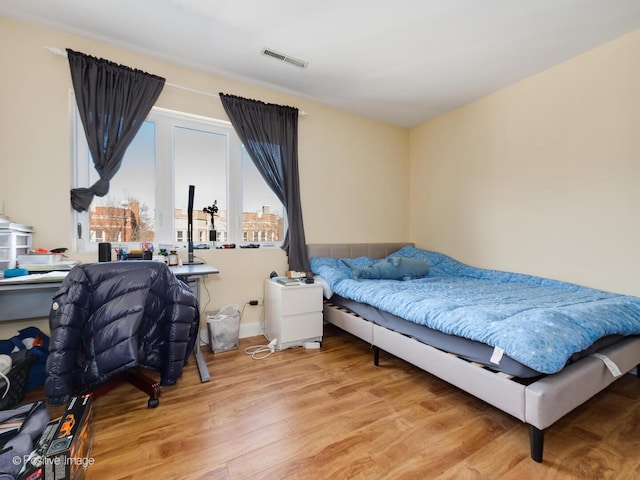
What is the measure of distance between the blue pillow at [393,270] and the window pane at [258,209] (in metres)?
1.02

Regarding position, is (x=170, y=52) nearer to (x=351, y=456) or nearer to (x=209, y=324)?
(x=209, y=324)

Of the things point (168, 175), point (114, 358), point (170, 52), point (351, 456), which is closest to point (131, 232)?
point (168, 175)

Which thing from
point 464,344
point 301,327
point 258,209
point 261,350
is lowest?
point 261,350

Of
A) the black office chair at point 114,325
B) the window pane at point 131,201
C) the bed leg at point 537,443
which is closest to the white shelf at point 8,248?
the window pane at point 131,201

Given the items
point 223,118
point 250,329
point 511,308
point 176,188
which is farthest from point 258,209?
point 511,308

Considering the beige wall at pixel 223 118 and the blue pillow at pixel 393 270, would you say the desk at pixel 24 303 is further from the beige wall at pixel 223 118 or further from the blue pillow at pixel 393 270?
the blue pillow at pixel 393 270

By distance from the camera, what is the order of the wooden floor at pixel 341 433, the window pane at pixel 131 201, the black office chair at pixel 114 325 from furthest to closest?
the window pane at pixel 131 201 < the black office chair at pixel 114 325 < the wooden floor at pixel 341 433

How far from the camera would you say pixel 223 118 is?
9.27 ft

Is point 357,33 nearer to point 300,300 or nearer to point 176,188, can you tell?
point 176,188

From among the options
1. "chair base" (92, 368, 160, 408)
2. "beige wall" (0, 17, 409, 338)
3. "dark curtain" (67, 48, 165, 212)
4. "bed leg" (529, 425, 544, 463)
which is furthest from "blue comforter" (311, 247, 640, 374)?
"dark curtain" (67, 48, 165, 212)

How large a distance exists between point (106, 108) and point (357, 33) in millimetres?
2156

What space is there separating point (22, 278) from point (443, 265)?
378 cm

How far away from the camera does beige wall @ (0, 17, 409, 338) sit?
205cm

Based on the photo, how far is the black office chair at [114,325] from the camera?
55.4 inches
